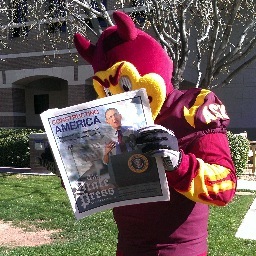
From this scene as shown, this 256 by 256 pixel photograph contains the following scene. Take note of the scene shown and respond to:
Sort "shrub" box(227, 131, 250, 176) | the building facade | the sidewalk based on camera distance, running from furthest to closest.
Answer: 1. the building facade
2. the sidewalk
3. "shrub" box(227, 131, 250, 176)

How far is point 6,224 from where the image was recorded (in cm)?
623

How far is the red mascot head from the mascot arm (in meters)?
0.29

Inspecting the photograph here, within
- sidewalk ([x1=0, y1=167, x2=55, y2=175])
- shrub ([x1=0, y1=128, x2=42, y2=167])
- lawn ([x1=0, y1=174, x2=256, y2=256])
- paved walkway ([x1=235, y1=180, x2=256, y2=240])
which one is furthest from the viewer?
shrub ([x1=0, y1=128, x2=42, y2=167])

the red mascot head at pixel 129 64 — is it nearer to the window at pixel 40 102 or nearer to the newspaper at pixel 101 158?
the newspaper at pixel 101 158

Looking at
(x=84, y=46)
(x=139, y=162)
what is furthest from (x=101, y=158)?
(x=84, y=46)

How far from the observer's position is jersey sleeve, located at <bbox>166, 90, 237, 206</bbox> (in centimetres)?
188

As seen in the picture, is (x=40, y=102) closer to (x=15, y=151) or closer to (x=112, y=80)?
(x=15, y=151)

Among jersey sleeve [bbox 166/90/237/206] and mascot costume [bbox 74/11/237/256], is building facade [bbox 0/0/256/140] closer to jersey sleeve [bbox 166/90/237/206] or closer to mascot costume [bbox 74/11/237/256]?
mascot costume [bbox 74/11/237/256]

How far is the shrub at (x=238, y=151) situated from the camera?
33.0 feet

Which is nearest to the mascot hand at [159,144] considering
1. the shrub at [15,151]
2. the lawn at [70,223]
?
the lawn at [70,223]

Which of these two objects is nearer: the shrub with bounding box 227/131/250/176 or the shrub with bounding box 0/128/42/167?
the shrub with bounding box 227/131/250/176

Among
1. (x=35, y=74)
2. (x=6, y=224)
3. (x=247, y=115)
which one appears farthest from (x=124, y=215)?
(x=35, y=74)

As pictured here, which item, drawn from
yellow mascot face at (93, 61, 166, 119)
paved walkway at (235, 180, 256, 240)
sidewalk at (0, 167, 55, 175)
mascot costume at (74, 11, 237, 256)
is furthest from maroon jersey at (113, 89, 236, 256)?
sidewalk at (0, 167, 55, 175)

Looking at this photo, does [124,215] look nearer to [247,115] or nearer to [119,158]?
[119,158]
